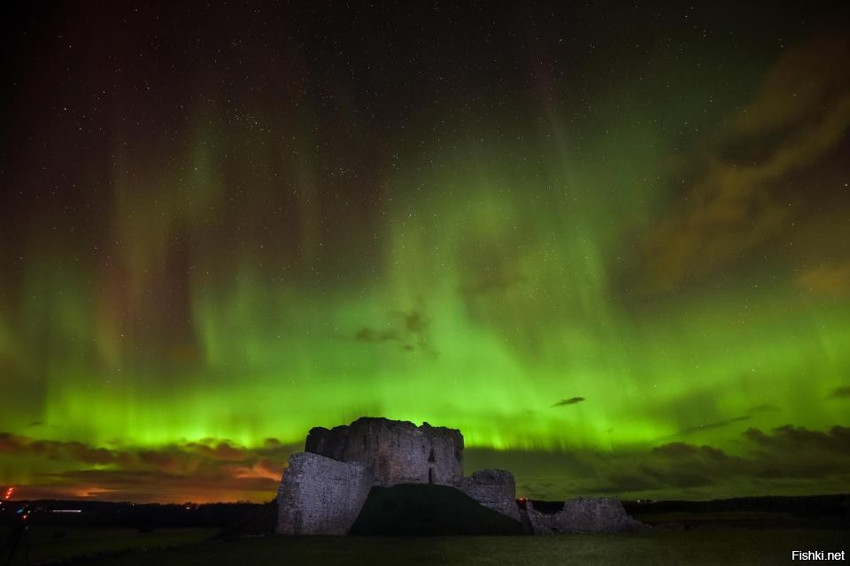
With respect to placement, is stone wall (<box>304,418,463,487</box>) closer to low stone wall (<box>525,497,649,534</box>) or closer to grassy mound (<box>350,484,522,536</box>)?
grassy mound (<box>350,484,522,536</box>)

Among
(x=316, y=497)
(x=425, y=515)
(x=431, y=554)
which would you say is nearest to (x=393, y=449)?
(x=425, y=515)

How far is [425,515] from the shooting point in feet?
142

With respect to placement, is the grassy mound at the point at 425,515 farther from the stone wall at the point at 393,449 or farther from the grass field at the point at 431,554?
the grass field at the point at 431,554

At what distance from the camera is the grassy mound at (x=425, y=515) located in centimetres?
4072

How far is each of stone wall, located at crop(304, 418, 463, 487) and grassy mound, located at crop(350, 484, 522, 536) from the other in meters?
2.17

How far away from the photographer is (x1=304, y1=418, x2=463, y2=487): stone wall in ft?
172

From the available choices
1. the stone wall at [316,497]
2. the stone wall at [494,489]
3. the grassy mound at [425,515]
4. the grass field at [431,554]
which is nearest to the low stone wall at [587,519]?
the stone wall at [494,489]

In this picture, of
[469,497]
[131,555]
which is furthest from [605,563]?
[469,497]

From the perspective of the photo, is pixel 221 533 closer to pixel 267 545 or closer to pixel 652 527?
pixel 267 545

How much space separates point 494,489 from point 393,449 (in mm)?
11911

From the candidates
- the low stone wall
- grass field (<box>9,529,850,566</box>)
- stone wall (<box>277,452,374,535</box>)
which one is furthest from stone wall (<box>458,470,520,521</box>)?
grass field (<box>9,529,850,566</box>)

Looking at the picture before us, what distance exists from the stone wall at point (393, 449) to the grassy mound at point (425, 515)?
217cm

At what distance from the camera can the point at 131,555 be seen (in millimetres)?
22906

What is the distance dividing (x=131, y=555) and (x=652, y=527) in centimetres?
4978
